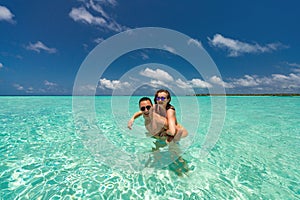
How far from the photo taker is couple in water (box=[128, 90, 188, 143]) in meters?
2.83

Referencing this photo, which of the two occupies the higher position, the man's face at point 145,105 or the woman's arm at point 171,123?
the man's face at point 145,105

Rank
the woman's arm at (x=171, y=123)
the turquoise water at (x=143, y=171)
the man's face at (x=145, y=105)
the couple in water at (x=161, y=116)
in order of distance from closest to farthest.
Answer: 1. the woman's arm at (x=171, y=123)
2. the couple in water at (x=161, y=116)
3. the turquoise water at (x=143, y=171)
4. the man's face at (x=145, y=105)

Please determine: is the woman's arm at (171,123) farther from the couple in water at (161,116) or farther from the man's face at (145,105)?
the man's face at (145,105)

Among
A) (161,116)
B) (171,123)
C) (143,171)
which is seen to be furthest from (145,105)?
(143,171)

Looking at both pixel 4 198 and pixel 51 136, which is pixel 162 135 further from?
pixel 51 136

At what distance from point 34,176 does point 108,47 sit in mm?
3659

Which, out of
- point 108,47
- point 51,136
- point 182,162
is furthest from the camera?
point 51,136

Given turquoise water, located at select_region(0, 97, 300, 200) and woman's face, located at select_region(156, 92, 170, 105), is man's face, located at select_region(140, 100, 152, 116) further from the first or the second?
turquoise water, located at select_region(0, 97, 300, 200)

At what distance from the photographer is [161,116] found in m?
2.94

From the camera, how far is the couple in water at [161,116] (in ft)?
9.27

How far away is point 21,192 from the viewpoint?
114 inches

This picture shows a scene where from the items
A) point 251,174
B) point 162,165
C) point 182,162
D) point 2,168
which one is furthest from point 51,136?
point 251,174

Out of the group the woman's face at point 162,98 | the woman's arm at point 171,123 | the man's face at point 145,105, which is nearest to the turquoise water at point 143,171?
the woman's arm at point 171,123

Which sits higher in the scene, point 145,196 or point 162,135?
point 162,135
